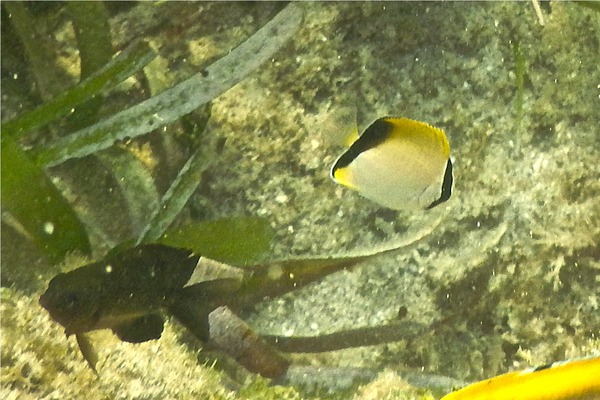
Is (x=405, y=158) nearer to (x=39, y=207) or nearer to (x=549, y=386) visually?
(x=549, y=386)

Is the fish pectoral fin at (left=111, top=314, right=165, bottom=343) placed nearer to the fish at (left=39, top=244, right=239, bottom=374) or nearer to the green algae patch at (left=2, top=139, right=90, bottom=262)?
the fish at (left=39, top=244, right=239, bottom=374)

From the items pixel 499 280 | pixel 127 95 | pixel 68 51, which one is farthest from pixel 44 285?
pixel 499 280

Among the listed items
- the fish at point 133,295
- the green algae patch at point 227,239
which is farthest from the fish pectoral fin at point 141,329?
the green algae patch at point 227,239

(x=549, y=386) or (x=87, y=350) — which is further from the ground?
(x=87, y=350)

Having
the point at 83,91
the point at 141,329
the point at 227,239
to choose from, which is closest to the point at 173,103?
the point at 83,91

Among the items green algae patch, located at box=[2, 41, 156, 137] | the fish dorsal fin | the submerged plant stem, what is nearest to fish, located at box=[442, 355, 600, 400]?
the fish dorsal fin

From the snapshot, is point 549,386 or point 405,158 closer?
point 549,386

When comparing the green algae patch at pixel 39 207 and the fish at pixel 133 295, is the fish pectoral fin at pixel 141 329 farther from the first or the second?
the green algae patch at pixel 39 207
